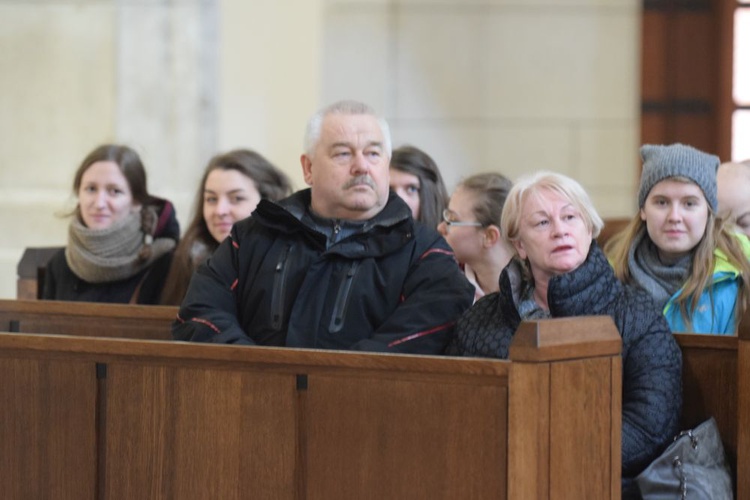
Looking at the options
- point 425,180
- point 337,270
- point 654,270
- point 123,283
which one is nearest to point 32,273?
point 123,283

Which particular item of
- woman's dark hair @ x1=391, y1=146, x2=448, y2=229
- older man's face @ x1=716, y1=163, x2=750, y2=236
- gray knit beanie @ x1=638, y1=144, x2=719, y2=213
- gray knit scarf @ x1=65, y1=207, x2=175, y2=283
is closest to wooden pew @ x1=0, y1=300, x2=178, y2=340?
gray knit scarf @ x1=65, y1=207, x2=175, y2=283

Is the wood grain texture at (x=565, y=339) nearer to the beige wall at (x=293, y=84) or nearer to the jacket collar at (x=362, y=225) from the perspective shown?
the jacket collar at (x=362, y=225)

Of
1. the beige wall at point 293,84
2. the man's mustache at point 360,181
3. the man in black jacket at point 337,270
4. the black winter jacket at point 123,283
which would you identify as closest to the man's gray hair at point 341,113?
the man in black jacket at point 337,270

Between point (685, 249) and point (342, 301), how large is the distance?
42.6 inches

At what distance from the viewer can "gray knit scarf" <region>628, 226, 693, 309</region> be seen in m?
3.94

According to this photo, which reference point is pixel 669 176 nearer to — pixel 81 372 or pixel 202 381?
pixel 202 381

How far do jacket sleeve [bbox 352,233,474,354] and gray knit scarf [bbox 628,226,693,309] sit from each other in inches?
21.9

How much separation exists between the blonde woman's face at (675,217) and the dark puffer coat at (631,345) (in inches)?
18.9

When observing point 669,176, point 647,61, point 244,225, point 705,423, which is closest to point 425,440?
point 705,423

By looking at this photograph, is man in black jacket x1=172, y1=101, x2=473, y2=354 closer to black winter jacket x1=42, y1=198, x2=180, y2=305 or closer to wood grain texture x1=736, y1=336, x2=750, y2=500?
wood grain texture x1=736, y1=336, x2=750, y2=500

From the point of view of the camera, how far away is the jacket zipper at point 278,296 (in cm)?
381

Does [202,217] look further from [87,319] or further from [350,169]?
[350,169]

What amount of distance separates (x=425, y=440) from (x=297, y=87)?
464 centimetres

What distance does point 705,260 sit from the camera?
392 cm
